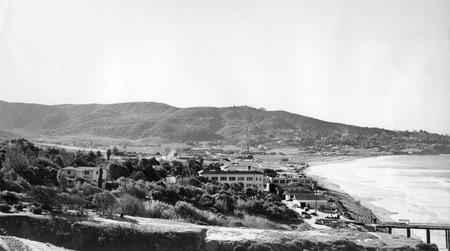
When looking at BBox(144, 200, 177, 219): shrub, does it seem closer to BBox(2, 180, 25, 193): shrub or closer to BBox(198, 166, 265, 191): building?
BBox(2, 180, 25, 193): shrub

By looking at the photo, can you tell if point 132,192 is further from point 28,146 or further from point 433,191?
point 433,191

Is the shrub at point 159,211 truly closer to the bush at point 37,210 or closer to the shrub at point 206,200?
the shrub at point 206,200

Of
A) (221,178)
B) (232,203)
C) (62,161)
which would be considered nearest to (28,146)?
(62,161)

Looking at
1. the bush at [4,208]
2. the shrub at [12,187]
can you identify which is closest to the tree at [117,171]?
the shrub at [12,187]

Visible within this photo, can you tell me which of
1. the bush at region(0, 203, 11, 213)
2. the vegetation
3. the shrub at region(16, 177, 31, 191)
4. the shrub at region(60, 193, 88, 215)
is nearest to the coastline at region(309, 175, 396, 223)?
the vegetation

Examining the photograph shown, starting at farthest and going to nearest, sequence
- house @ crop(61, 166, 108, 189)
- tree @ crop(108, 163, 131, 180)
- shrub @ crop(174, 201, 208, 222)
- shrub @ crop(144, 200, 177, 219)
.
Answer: tree @ crop(108, 163, 131, 180), house @ crop(61, 166, 108, 189), shrub @ crop(174, 201, 208, 222), shrub @ crop(144, 200, 177, 219)

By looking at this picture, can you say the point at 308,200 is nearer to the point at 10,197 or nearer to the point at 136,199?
the point at 136,199
